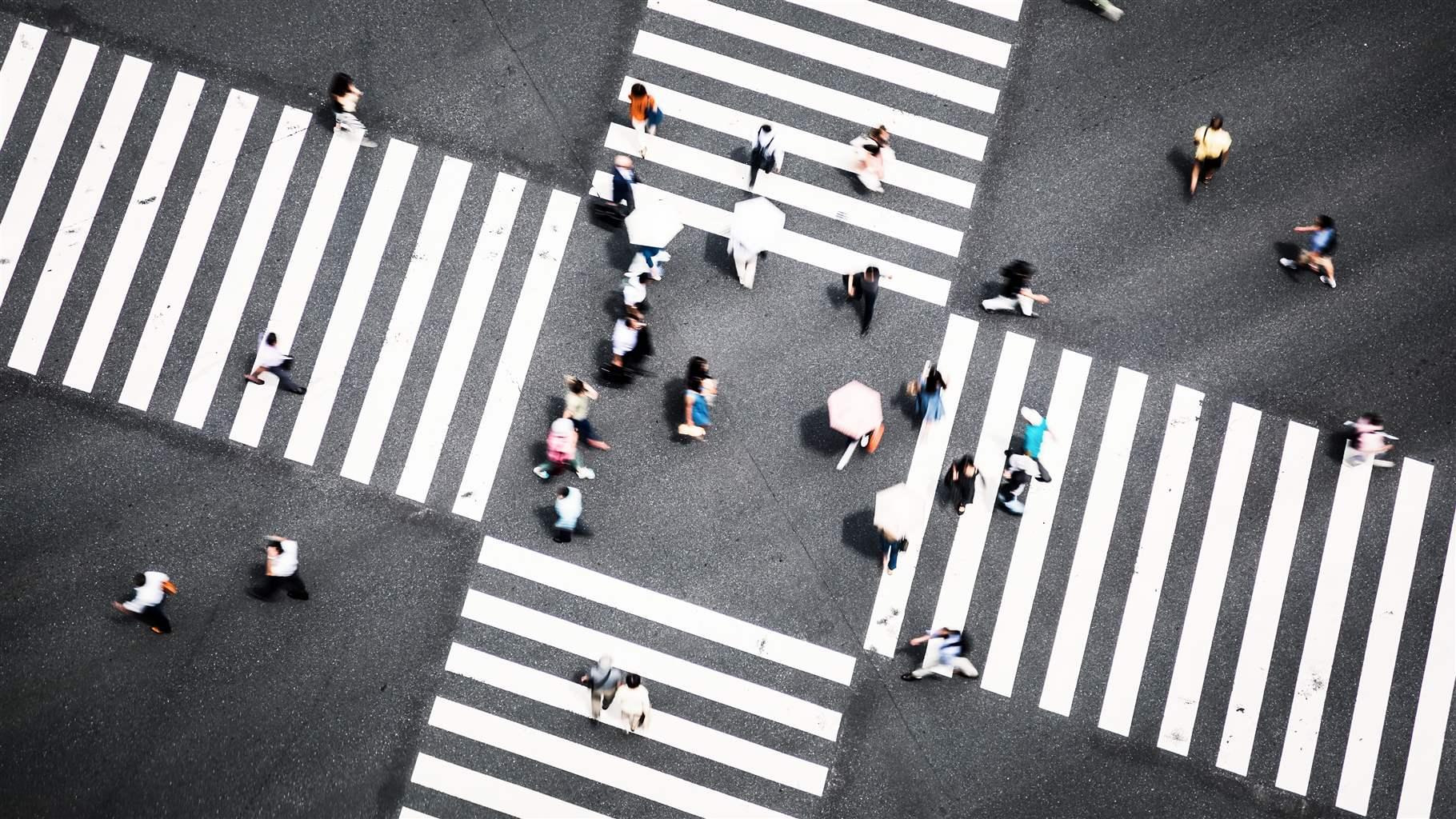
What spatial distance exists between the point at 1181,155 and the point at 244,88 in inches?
516

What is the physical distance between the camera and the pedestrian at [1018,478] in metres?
14.3

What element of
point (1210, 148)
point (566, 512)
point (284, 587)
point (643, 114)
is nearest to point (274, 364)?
point (284, 587)

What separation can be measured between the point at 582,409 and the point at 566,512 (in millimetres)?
1358

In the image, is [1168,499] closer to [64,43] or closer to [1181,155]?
[1181,155]

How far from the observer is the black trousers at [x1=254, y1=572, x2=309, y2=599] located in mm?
14312

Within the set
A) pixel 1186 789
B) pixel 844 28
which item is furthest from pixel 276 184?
pixel 1186 789

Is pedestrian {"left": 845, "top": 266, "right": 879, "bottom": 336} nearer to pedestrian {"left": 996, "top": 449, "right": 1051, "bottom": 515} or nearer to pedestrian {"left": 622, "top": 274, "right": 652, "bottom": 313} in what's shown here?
pedestrian {"left": 996, "top": 449, "right": 1051, "bottom": 515}

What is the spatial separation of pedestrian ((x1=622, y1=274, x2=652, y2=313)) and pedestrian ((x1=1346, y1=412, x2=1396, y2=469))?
960 cm

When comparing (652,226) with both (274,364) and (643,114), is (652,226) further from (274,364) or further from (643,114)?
(274,364)

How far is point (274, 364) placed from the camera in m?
14.3

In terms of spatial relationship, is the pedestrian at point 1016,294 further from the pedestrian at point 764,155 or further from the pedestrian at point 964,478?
the pedestrian at point 764,155

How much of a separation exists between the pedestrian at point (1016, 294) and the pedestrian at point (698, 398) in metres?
3.93

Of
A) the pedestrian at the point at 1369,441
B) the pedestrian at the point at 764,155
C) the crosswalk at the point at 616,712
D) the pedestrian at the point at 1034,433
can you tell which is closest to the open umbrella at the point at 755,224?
the pedestrian at the point at 764,155

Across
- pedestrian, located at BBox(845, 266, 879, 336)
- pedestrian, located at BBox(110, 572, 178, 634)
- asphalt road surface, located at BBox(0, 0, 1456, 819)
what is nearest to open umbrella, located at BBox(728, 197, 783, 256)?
asphalt road surface, located at BBox(0, 0, 1456, 819)
